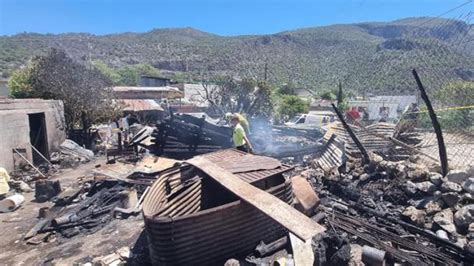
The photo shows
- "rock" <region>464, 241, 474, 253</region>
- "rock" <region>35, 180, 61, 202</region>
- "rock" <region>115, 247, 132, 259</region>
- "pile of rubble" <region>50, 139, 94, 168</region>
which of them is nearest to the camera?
"rock" <region>464, 241, 474, 253</region>

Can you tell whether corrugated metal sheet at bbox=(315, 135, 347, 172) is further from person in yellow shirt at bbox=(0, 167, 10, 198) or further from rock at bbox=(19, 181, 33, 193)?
person in yellow shirt at bbox=(0, 167, 10, 198)

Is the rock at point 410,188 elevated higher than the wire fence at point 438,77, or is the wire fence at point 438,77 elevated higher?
the wire fence at point 438,77

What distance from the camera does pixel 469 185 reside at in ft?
20.9

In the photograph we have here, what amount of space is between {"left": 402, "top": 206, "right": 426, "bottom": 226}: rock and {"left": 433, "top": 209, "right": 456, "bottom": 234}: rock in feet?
0.66

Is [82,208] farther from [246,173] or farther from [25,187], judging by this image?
[246,173]

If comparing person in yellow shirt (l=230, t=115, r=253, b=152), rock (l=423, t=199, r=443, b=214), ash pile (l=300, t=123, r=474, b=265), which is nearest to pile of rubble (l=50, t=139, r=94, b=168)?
person in yellow shirt (l=230, t=115, r=253, b=152)

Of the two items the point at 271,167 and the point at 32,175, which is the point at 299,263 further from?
the point at 32,175

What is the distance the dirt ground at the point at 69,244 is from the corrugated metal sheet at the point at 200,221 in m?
0.95

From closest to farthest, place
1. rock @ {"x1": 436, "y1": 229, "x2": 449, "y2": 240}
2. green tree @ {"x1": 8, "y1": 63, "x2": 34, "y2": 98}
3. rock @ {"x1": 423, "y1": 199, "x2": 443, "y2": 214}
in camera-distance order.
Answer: rock @ {"x1": 436, "y1": 229, "x2": 449, "y2": 240}
rock @ {"x1": 423, "y1": 199, "x2": 443, "y2": 214}
green tree @ {"x1": 8, "y1": 63, "x2": 34, "y2": 98}

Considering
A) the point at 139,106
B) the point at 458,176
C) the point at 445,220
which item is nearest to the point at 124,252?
the point at 445,220

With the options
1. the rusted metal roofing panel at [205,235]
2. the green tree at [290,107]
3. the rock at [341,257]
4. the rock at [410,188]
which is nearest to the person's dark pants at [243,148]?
the rusted metal roofing panel at [205,235]

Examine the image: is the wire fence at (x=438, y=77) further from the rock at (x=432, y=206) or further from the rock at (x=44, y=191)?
the rock at (x=44, y=191)

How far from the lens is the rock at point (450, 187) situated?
652cm

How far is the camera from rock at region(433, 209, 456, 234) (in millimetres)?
5588
